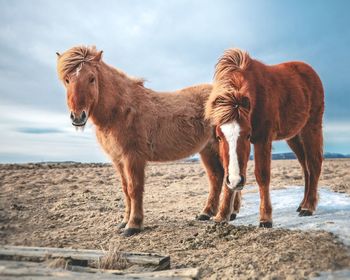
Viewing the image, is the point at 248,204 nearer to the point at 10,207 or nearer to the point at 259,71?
the point at 259,71

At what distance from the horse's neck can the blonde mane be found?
1496mm

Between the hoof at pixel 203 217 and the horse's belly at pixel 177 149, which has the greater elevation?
the horse's belly at pixel 177 149

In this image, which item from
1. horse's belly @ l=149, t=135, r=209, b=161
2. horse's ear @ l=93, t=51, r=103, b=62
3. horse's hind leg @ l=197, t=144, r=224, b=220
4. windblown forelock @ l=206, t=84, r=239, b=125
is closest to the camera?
windblown forelock @ l=206, t=84, r=239, b=125

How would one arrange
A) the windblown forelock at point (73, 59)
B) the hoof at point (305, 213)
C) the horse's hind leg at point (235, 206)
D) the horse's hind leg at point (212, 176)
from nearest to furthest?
the windblown forelock at point (73, 59) < the hoof at point (305, 213) < the horse's hind leg at point (235, 206) < the horse's hind leg at point (212, 176)

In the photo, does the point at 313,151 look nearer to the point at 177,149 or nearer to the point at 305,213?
the point at 305,213

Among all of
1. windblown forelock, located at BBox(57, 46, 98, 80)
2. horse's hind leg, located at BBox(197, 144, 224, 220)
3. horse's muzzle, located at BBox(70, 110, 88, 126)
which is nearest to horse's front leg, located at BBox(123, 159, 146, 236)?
horse's muzzle, located at BBox(70, 110, 88, 126)

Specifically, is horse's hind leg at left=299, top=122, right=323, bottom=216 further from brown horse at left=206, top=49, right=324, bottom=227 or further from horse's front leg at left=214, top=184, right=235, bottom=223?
horse's front leg at left=214, top=184, right=235, bottom=223

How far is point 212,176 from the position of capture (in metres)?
6.66

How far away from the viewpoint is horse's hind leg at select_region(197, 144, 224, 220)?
21.3ft

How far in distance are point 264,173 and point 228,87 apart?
1275 millimetres

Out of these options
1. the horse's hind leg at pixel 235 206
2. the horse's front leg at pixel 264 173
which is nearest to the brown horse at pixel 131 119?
the horse's hind leg at pixel 235 206

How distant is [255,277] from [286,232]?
49.6 inches

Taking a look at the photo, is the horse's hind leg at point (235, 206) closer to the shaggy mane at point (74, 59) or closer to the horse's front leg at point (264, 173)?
the horse's front leg at point (264, 173)

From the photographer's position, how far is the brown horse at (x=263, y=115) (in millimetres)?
4335
